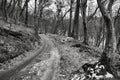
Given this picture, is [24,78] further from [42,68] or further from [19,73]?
[42,68]

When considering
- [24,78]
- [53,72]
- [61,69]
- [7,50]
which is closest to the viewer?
[24,78]

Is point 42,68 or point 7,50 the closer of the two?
point 42,68

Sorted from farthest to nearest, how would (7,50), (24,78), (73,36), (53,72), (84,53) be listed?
(73,36)
(84,53)
(7,50)
(53,72)
(24,78)

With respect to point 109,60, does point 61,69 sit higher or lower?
lower

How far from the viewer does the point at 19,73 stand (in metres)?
8.83

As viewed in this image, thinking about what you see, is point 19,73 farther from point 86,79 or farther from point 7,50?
point 86,79

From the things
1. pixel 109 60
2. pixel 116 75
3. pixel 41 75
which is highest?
pixel 109 60

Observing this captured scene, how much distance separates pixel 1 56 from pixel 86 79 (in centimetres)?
681

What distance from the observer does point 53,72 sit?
9.52 meters

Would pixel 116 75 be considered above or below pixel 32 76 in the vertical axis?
above

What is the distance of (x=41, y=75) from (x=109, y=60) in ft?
15.1

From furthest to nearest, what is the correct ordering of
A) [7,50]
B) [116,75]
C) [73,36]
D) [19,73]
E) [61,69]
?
[73,36] < [7,50] < [61,69] < [19,73] < [116,75]

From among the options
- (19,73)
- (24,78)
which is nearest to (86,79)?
(24,78)

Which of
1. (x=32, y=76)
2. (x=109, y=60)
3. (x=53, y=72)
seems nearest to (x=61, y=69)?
(x=53, y=72)
